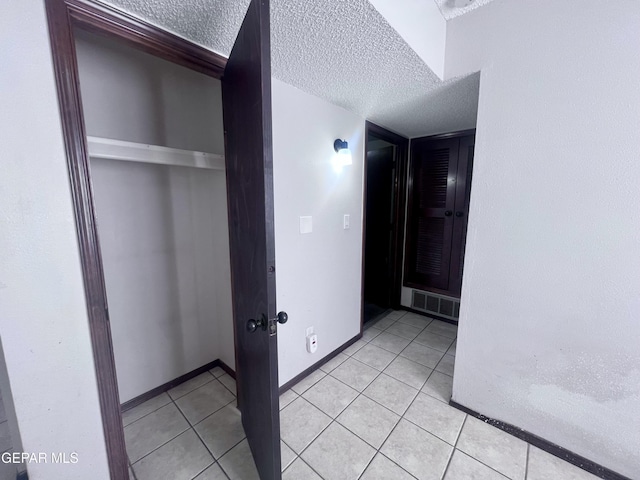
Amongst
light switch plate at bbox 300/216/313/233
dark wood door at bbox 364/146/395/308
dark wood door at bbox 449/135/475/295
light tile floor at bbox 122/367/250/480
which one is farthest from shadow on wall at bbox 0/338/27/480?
dark wood door at bbox 449/135/475/295

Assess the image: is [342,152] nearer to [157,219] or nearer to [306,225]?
[306,225]

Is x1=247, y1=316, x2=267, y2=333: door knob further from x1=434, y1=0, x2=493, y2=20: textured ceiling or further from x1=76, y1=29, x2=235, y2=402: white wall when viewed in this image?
x1=434, y1=0, x2=493, y2=20: textured ceiling

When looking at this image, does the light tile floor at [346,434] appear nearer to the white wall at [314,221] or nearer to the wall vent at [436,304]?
the white wall at [314,221]

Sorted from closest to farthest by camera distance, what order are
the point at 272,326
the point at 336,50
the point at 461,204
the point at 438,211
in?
the point at 272,326, the point at 336,50, the point at 461,204, the point at 438,211

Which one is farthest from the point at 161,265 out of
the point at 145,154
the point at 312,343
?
the point at 312,343

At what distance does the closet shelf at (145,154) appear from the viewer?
1251mm

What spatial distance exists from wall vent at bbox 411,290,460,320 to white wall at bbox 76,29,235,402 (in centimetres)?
223

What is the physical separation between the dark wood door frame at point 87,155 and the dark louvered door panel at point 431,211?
257 cm

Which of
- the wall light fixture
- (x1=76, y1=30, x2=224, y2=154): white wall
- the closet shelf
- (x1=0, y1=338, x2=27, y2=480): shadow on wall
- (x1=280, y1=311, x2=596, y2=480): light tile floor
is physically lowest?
(x1=280, y1=311, x2=596, y2=480): light tile floor

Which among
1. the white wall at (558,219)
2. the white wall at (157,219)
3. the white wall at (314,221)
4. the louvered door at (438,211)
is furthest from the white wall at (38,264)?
the louvered door at (438,211)

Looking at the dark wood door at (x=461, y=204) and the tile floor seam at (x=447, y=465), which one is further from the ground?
the dark wood door at (x=461, y=204)

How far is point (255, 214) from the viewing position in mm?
1010

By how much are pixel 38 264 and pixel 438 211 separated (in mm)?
3031

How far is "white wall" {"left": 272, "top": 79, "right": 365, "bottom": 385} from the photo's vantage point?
1.67 metres
